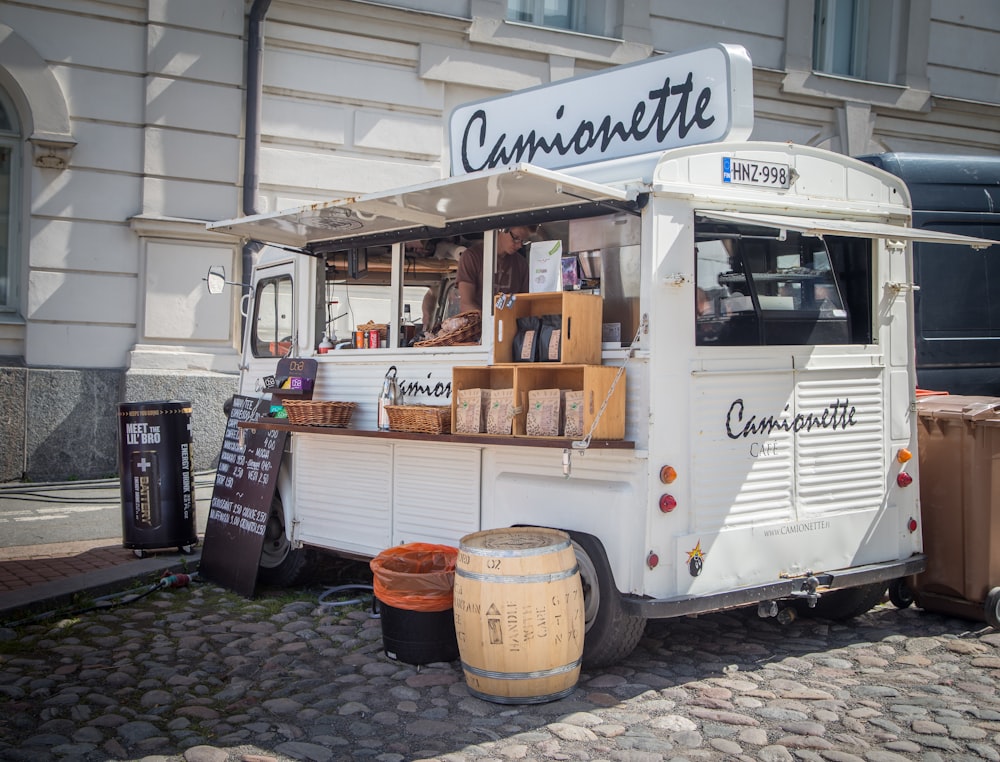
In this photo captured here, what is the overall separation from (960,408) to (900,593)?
1198mm

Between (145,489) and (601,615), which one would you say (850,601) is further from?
(145,489)

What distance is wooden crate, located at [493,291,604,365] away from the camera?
4863 mm

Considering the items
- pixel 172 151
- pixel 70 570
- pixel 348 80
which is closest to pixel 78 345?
pixel 172 151

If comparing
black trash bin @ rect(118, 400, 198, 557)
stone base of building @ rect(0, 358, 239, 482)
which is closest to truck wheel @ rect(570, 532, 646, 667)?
black trash bin @ rect(118, 400, 198, 557)

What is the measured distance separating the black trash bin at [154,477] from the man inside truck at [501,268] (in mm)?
2976

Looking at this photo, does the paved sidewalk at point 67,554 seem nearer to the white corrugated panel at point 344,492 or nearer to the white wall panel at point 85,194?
the white corrugated panel at point 344,492

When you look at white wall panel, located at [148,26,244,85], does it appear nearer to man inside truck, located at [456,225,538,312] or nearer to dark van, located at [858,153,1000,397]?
man inside truck, located at [456,225,538,312]

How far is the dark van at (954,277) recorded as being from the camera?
7961 mm

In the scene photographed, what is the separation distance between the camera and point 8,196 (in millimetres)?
11320

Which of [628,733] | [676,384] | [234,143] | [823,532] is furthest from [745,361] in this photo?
[234,143]

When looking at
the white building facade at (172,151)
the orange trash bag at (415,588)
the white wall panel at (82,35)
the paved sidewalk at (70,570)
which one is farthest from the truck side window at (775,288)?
the white wall panel at (82,35)

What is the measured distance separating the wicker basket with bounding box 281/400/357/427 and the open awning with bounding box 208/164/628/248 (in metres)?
1.13

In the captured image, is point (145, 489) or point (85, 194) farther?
point (85, 194)

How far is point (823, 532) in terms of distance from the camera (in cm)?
532
